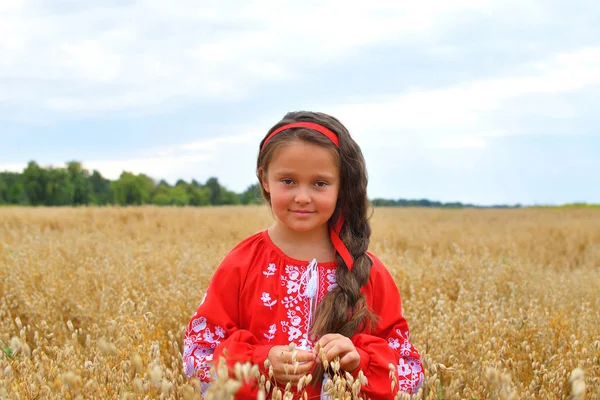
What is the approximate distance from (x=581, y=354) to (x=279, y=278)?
1.45 metres

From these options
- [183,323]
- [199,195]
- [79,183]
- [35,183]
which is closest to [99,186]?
[79,183]

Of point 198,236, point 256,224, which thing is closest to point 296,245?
point 198,236

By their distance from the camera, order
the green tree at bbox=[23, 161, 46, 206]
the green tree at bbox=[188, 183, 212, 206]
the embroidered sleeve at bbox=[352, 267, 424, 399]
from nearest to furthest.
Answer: the embroidered sleeve at bbox=[352, 267, 424, 399] → the green tree at bbox=[23, 161, 46, 206] → the green tree at bbox=[188, 183, 212, 206]

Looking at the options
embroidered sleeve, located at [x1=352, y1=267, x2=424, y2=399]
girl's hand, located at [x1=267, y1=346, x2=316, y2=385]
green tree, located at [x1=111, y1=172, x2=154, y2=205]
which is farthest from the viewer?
green tree, located at [x1=111, y1=172, x2=154, y2=205]

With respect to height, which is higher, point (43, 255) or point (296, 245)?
point (296, 245)

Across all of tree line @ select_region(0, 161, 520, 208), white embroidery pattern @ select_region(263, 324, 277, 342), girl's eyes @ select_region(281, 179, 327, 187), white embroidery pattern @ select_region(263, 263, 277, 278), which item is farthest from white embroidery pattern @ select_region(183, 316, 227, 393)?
tree line @ select_region(0, 161, 520, 208)

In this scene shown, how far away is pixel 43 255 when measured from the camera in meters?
5.26

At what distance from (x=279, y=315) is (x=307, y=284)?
16cm

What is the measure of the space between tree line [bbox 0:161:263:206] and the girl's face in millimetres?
49563

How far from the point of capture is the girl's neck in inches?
85.6

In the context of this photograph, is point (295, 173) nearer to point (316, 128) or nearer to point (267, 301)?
point (316, 128)

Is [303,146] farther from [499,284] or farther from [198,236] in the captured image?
[198,236]

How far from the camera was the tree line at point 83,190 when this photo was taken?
2158 inches

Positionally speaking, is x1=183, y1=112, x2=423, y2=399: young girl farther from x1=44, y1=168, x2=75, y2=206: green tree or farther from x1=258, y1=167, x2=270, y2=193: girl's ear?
x1=44, y1=168, x2=75, y2=206: green tree
